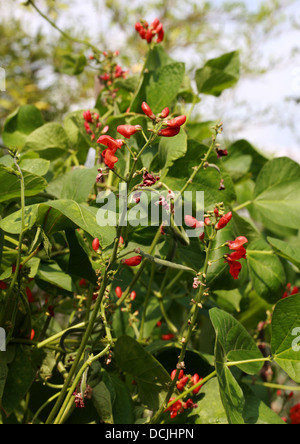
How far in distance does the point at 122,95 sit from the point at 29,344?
48cm

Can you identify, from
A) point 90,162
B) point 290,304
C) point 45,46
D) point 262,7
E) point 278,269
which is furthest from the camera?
point 262,7

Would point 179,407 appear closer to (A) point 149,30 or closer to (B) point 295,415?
(B) point 295,415

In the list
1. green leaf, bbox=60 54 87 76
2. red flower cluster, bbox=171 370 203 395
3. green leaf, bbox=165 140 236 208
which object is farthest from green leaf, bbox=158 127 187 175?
green leaf, bbox=60 54 87 76

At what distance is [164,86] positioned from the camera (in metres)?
0.67

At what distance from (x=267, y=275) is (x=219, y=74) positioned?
0.37m

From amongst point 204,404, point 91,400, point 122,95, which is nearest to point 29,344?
point 91,400

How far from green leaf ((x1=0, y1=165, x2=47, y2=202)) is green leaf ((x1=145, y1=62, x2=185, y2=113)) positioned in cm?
24

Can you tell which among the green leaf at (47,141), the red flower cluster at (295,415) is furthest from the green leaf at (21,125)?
the red flower cluster at (295,415)

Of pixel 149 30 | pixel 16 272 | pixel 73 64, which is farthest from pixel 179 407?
pixel 73 64

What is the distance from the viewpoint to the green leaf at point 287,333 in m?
0.52

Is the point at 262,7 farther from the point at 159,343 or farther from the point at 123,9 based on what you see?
the point at 159,343

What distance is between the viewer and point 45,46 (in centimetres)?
479

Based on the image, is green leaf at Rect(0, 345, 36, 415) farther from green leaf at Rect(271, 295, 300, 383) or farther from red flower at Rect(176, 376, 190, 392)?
green leaf at Rect(271, 295, 300, 383)

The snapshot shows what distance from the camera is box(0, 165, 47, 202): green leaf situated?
0.50 m
